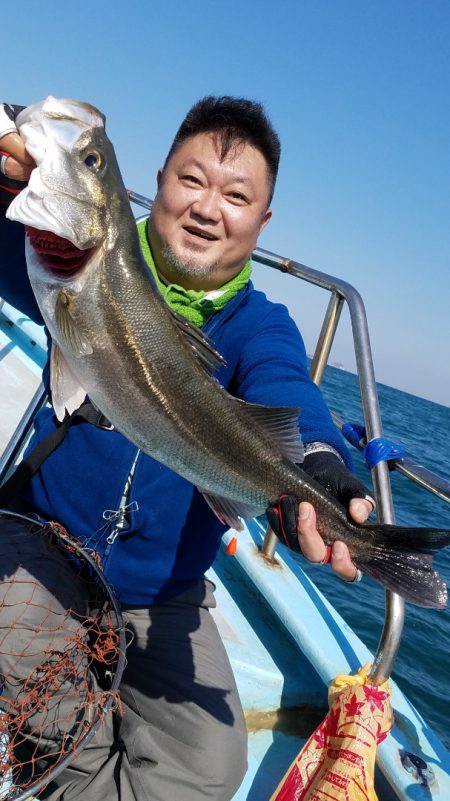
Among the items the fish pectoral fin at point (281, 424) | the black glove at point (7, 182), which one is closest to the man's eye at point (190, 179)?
the black glove at point (7, 182)

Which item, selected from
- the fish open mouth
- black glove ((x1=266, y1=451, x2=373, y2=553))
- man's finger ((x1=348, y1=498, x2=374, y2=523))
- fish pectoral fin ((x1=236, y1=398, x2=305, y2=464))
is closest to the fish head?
the fish open mouth

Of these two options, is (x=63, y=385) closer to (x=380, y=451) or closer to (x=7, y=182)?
(x=7, y=182)

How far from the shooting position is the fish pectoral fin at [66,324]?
2.36m

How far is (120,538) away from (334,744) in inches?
55.8

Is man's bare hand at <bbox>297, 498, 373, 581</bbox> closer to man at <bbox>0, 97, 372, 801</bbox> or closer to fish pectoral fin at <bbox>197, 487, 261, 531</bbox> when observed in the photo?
fish pectoral fin at <bbox>197, 487, 261, 531</bbox>

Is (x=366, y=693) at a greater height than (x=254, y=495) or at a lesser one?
lesser

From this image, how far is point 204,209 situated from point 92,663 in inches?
94.6

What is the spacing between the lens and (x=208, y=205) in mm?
3020

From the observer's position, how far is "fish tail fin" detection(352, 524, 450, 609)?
6.62 ft

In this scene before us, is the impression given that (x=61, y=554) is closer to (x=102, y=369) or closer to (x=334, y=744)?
(x=102, y=369)

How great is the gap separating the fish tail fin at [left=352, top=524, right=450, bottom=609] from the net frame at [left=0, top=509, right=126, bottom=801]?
1365 mm

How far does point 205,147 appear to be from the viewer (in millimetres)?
3107

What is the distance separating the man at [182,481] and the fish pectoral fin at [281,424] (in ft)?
1.26

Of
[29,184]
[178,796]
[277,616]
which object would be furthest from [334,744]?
[29,184]
